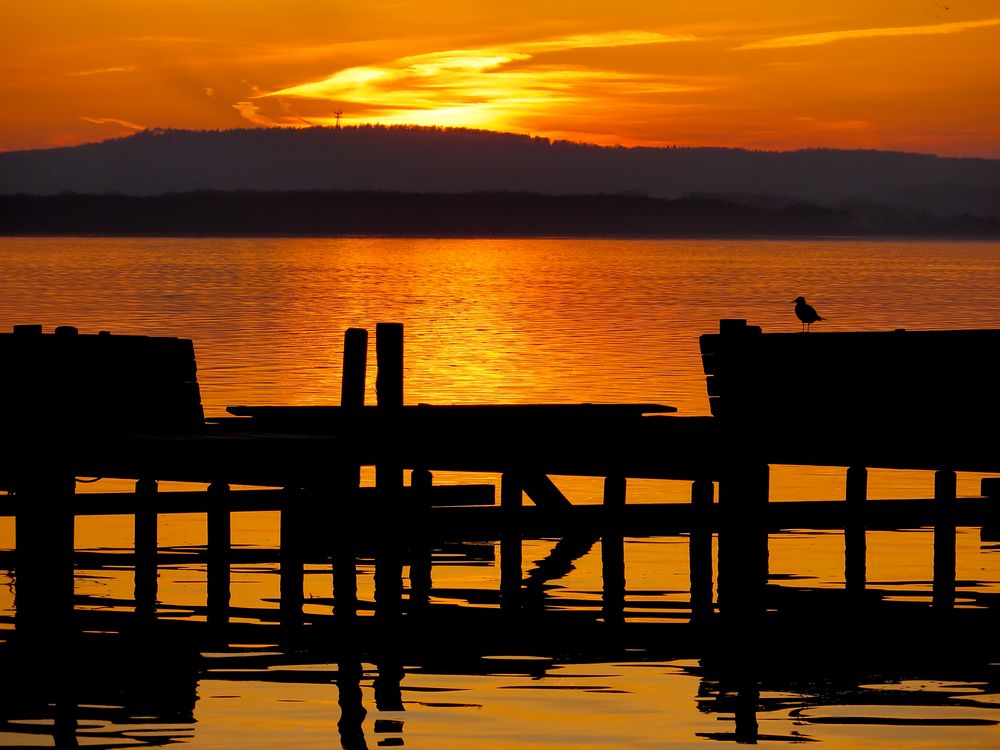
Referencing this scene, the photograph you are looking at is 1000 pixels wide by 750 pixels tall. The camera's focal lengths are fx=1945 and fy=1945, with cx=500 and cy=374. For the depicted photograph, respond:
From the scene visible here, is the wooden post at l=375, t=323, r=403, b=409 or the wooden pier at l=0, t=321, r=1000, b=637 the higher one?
the wooden post at l=375, t=323, r=403, b=409

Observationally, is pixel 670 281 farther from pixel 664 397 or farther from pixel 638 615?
pixel 638 615

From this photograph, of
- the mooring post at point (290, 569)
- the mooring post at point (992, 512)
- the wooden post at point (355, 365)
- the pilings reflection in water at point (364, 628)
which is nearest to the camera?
the pilings reflection in water at point (364, 628)

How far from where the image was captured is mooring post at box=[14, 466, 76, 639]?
16844mm

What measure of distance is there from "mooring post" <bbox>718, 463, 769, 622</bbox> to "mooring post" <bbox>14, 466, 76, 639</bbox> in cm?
591

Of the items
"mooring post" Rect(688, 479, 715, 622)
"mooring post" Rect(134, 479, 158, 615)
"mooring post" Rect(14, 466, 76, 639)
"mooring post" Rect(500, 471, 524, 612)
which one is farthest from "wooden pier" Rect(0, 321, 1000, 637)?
"mooring post" Rect(134, 479, 158, 615)

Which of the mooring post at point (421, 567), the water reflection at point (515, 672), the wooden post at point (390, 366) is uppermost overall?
the wooden post at point (390, 366)

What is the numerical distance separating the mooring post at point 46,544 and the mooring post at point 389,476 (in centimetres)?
275

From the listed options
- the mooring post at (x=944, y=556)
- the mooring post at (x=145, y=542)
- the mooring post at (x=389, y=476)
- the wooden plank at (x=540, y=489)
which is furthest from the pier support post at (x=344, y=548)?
the mooring post at (x=944, y=556)

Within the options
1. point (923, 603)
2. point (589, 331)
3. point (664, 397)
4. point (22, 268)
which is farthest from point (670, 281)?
point (923, 603)

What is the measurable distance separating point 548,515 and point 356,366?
251 cm

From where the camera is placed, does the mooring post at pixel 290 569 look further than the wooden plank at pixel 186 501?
No

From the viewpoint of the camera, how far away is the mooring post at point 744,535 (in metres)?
17.8

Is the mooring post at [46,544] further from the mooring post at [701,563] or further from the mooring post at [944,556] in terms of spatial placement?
the mooring post at [944,556]

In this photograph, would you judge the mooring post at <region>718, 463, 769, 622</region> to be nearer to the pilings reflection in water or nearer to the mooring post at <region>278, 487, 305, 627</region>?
the pilings reflection in water
